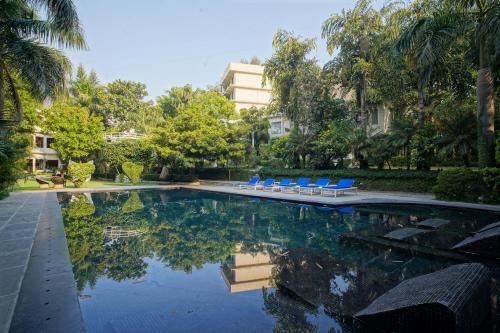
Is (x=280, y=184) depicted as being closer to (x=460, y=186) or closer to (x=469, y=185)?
(x=460, y=186)

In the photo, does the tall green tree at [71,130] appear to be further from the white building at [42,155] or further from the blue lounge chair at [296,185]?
the blue lounge chair at [296,185]

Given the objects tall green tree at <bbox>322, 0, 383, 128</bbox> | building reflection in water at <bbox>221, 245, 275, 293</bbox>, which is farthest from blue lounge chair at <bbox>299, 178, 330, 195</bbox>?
building reflection in water at <bbox>221, 245, 275, 293</bbox>

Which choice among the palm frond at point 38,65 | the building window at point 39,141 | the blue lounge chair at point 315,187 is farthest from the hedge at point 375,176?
the building window at point 39,141

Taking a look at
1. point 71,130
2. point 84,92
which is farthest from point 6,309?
point 84,92

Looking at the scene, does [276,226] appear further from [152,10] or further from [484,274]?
[152,10]

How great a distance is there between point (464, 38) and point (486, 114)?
361 cm

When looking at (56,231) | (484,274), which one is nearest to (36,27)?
(56,231)

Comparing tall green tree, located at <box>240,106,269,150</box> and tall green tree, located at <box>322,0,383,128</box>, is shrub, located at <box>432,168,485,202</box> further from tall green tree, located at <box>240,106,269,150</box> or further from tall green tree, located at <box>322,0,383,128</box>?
tall green tree, located at <box>240,106,269,150</box>

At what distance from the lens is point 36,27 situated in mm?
12422

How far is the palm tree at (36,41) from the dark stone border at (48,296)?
7994 mm

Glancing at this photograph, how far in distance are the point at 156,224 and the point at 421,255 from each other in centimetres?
808

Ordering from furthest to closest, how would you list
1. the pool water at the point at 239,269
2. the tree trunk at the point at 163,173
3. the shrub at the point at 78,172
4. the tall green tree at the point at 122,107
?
the tall green tree at the point at 122,107
the tree trunk at the point at 163,173
the shrub at the point at 78,172
the pool water at the point at 239,269

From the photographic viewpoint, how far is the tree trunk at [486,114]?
1328 centimetres

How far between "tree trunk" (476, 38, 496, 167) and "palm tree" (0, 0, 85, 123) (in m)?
17.9
